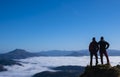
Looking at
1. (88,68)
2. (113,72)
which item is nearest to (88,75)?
(88,68)

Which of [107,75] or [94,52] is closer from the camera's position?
[107,75]

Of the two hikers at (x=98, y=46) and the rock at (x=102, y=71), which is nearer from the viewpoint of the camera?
the rock at (x=102, y=71)

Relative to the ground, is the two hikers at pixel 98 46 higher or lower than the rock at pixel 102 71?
higher

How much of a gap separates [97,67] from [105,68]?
36.0 inches

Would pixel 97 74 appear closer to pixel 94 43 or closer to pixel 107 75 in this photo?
pixel 107 75

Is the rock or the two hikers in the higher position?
the two hikers

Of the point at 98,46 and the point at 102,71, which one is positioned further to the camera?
the point at 98,46

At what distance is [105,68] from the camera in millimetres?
26812

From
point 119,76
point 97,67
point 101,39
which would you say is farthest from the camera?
point 101,39

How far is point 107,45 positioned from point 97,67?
3.04 m

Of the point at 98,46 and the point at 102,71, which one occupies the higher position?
the point at 98,46

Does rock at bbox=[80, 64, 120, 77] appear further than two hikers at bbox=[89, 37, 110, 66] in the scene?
No

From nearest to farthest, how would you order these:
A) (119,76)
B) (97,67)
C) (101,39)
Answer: (119,76) < (97,67) < (101,39)

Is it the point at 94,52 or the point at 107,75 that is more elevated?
the point at 94,52
